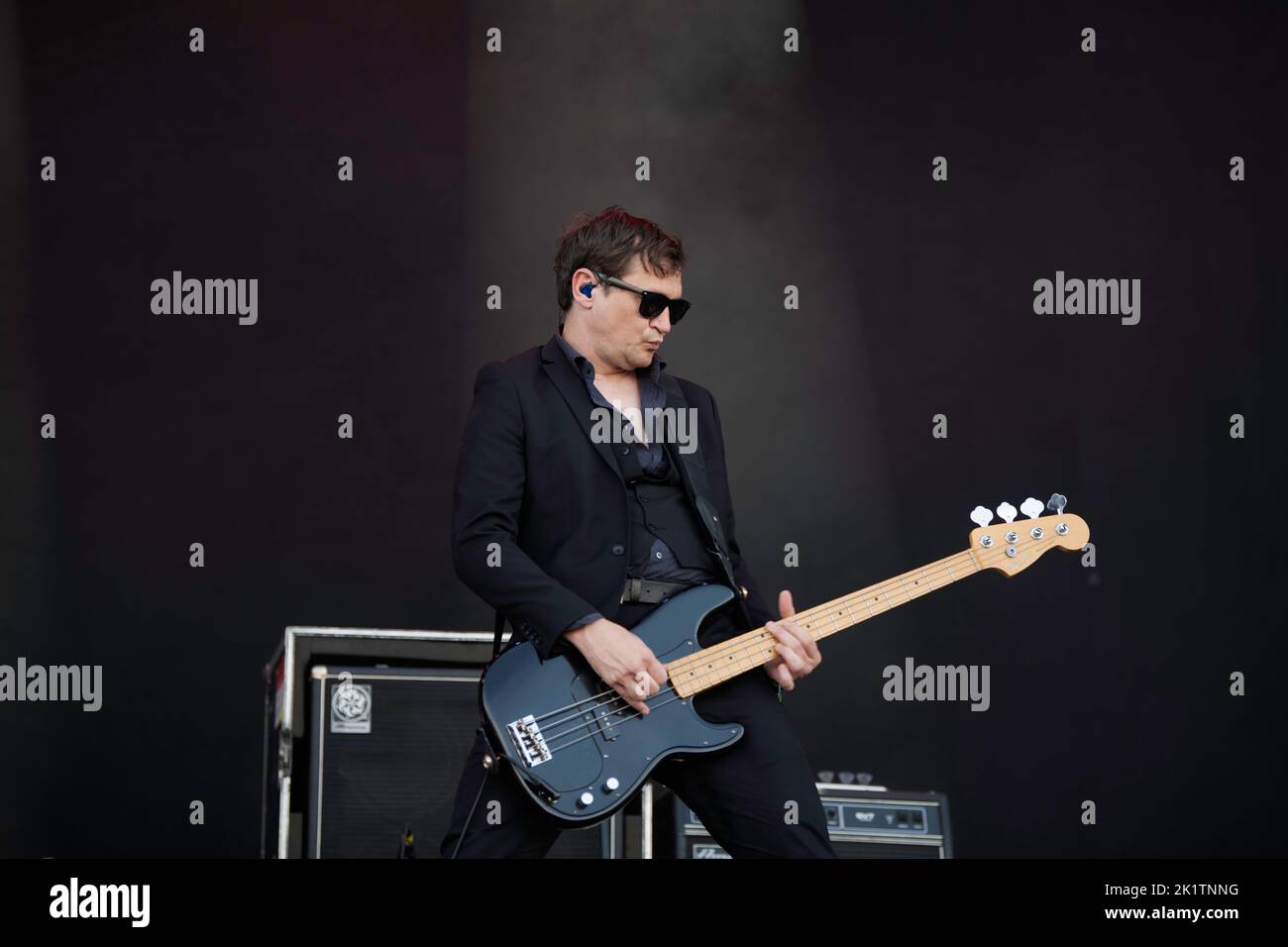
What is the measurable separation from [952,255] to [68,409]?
3.47 meters

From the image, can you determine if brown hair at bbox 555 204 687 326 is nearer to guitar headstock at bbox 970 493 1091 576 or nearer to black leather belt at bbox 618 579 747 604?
black leather belt at bbox 618 579 747 604

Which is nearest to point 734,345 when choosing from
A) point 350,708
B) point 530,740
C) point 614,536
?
point 350,708

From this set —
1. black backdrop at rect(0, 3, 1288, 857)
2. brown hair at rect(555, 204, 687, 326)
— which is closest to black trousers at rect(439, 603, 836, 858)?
brown hair at rect(555, 204, 687, 326)

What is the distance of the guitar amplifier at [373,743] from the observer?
15.5 feet

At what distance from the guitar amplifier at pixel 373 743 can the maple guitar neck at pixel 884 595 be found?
1.30 m

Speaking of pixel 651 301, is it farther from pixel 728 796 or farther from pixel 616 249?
pixel 728 796

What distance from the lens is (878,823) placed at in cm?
524

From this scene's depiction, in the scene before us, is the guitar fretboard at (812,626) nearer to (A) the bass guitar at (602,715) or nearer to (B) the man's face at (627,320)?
(A) the bass guitar at (602,715)

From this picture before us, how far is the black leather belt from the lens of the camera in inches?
146

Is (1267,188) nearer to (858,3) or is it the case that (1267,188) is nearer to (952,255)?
(952,255)

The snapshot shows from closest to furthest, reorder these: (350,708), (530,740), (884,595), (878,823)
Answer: (530,740), (884,595), (350,708), (878,823)

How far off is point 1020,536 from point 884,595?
0.50 meters

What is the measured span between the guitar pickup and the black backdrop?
108 inches
